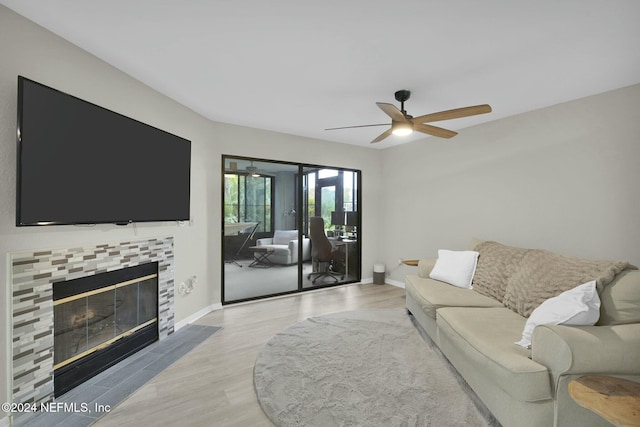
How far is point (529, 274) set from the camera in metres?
2.59

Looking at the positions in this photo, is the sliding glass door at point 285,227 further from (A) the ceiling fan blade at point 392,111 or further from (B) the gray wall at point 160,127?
(A) the ceiling fan blade at point 392,111

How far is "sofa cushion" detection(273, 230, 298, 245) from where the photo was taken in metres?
4.72

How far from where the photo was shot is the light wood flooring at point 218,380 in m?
1.90

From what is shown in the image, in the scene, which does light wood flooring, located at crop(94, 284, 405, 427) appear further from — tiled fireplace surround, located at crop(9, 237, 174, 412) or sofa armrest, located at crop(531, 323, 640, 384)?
sofa armrest, located at crop(531, 323, 640, 384)

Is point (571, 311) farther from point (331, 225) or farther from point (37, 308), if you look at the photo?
point (331, 225)

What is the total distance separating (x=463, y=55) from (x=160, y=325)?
377 cm

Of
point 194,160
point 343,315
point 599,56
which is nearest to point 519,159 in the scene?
point 599,56

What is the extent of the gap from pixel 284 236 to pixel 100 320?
105 inches

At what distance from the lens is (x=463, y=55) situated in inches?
90.0

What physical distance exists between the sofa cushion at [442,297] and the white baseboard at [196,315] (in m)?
2.58

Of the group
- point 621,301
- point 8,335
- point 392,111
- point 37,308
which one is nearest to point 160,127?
point 37,308

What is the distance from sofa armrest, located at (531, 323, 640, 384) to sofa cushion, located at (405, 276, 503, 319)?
3.66ft

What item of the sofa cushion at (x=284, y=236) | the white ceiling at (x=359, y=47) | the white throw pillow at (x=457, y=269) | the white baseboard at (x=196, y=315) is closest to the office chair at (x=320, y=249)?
the sofa cushion at (x=284, y=236)

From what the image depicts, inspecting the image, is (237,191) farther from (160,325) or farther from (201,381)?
(201,381)
